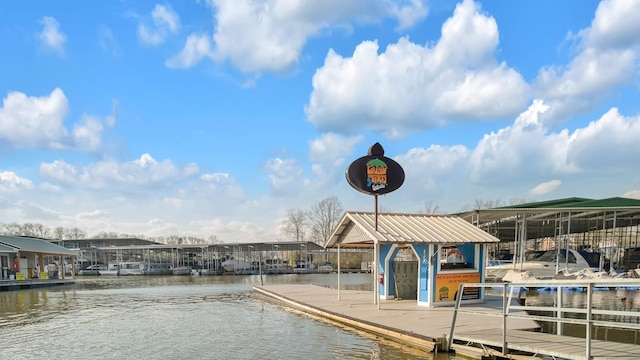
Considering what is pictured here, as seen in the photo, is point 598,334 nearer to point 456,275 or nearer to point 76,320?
point 456,275

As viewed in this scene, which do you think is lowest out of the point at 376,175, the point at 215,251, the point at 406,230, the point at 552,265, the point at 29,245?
the point at 215,251

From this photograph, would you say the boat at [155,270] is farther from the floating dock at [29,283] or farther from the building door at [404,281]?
the building door at [404,281]

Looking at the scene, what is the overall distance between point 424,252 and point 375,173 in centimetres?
340

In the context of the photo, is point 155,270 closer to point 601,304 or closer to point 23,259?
point 23,259

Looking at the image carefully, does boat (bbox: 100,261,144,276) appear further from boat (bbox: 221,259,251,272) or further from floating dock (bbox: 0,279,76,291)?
floating dock (bbox: 0,279,76,291)

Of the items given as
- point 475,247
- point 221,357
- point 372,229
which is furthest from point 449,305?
point 221,357

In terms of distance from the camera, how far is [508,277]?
83.4 feet

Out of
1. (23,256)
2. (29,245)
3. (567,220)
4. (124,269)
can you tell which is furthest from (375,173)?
(124,269)

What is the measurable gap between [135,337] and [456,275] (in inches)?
435

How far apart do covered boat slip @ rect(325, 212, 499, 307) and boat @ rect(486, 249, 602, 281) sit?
37.4ft

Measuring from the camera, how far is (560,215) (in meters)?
31.0

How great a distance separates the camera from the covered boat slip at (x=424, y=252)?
15.9 m

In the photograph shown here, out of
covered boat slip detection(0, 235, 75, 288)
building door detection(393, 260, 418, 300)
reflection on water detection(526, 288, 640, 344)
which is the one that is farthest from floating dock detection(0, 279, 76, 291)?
reflection on water detection(526, 288, 640, 344)

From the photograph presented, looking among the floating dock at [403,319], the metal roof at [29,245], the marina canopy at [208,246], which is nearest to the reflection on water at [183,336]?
the floating dock at [403,319]
